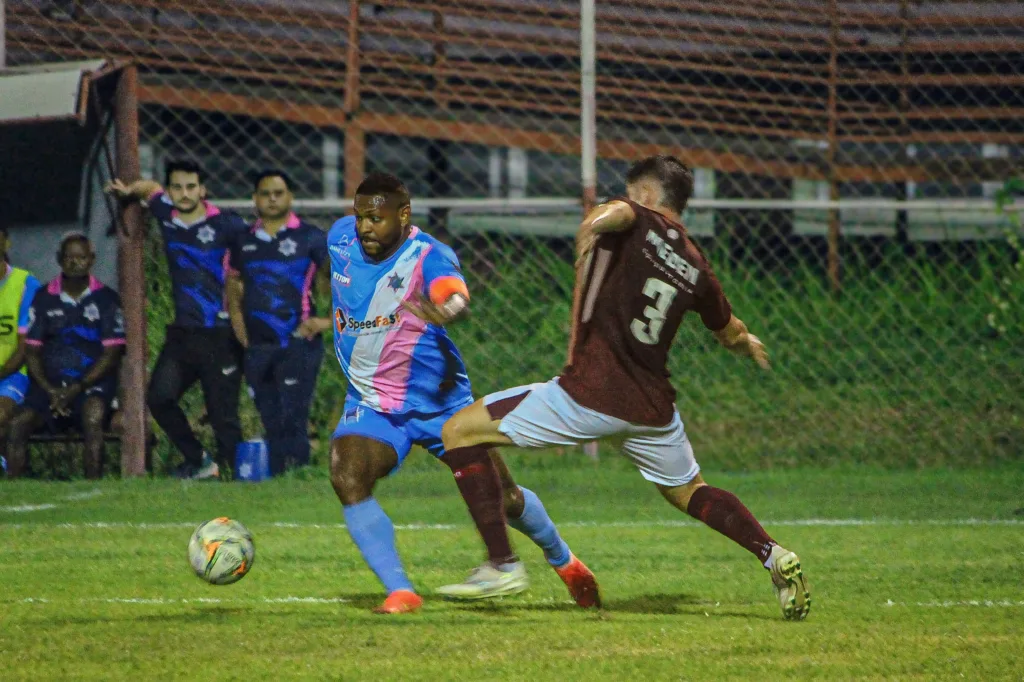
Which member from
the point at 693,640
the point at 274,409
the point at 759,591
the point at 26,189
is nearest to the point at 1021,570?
the point at 759,591

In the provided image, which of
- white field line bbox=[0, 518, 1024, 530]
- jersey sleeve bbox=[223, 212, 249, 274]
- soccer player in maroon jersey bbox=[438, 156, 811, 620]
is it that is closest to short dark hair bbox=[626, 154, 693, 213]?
soccer player in maroon jersey bbox=[438, 156, 811, 620]

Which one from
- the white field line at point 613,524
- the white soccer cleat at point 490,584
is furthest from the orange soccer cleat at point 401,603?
the white field line at point 613,524

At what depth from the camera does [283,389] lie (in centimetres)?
947

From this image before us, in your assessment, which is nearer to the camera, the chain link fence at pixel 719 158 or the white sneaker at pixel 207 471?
the white sneaker at pixel 207 471

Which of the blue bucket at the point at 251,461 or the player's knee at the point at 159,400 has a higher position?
the player's knee at the point at 159,400

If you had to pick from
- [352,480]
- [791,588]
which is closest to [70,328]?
[352,480]

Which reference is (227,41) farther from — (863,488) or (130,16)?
(863,488)

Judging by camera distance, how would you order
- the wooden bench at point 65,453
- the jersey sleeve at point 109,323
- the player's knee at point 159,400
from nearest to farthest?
1. the player's knee at point 159,400
2. the wooden bench at point 65,453
3. the jersey sleeve at point 109,323

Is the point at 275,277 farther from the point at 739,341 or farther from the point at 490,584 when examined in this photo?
the point at 490,584

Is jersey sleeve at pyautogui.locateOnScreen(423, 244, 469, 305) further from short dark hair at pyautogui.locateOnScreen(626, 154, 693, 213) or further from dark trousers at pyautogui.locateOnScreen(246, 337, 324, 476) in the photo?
dark trousers at pyautogui.locateOnScreen(246, 337, 324, 476)

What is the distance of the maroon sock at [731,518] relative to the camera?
17.4ft

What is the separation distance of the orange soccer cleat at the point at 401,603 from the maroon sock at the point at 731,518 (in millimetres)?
1072

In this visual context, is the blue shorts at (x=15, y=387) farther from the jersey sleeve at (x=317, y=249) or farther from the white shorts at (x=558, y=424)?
the white shorts at (x=558, y=424)

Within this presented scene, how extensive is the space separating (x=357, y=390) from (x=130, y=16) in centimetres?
878
